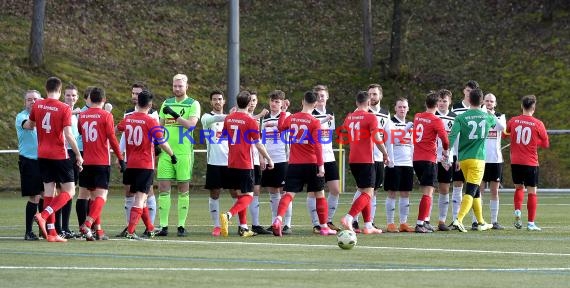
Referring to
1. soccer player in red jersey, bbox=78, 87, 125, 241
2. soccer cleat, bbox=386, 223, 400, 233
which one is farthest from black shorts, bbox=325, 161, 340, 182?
soccer player in red jersey, bbox=78, 87, 125, 241

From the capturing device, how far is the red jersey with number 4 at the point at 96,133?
16734mm

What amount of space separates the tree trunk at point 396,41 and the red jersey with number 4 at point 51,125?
2799cm

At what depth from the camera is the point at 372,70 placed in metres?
44.3

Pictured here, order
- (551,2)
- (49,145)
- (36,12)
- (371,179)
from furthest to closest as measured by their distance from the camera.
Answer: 1. (551,2)
2. (36,12)
3. (371,179)
4. (49,145)

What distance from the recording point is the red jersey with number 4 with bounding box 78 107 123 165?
16.7 metres

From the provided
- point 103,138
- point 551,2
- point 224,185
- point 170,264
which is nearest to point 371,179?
point 224,185

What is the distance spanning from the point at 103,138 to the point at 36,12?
2250 cm

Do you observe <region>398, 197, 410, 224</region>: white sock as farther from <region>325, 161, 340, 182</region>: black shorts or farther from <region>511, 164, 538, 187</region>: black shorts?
<region>511, 164, 538, 187</region>: black shorts

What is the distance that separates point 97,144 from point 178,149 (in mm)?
1528

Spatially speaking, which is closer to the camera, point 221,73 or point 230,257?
point 230,257

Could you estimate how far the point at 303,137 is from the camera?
1812 centimetres

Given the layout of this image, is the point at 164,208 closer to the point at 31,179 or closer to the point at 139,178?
the point at 139,178

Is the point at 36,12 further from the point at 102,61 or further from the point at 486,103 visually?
the point at 486,103

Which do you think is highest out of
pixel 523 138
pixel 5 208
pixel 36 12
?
pixel 36 12
